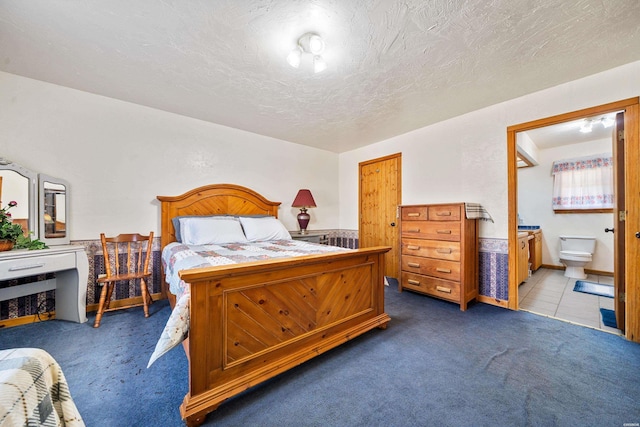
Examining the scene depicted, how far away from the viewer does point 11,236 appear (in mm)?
2068

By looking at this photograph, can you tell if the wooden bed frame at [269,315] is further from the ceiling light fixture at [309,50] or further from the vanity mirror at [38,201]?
the vanity mirror at [38,201]

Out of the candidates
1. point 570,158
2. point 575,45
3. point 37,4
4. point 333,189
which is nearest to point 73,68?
point 37,4

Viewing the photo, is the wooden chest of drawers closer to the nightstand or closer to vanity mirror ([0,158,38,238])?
the nightstand

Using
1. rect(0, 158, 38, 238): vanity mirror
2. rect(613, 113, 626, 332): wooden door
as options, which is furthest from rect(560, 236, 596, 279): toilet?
rect(0, 158, 38, 238): vanity mirror

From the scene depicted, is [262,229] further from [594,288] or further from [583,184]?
[583,184]

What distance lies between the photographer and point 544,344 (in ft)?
6.38

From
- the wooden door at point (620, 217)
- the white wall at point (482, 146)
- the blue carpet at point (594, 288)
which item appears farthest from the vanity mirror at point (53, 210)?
the blue carpet at point (594, 288)

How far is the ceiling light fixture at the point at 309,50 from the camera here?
5.61 feet

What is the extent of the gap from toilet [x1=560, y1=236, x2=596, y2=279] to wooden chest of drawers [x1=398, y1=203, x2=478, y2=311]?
7.61ft

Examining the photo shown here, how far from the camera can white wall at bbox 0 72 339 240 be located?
2.33 metres

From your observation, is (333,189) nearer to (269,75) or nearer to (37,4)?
(269,75)

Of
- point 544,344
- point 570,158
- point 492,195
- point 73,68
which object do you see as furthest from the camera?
point 570,158

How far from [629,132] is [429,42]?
1.91m

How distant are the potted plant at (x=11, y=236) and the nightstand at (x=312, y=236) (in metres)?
2.74
